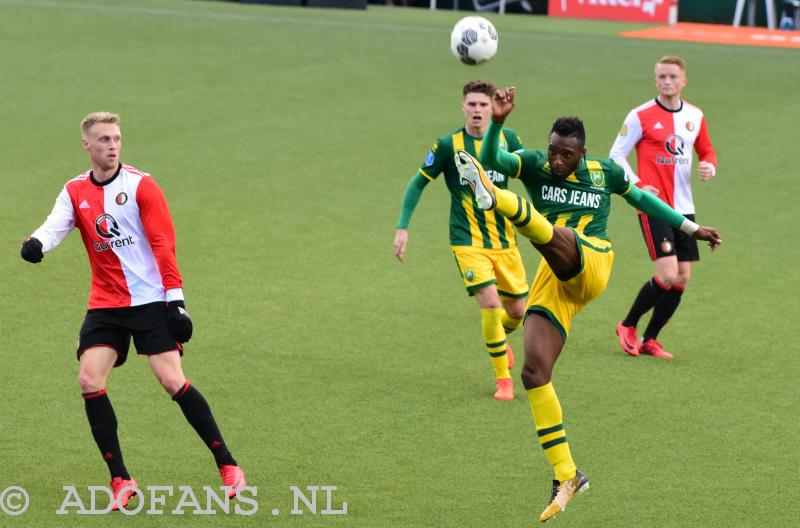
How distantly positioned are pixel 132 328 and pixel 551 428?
271 centimetres

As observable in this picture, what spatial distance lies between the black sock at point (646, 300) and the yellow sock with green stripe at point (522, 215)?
384cm

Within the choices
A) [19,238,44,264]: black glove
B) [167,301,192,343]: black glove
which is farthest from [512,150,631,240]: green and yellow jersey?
[19,238,44,264]: black glove

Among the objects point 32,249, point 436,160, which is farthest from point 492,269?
point 32,249

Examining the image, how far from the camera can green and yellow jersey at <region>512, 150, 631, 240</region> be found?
28.1ft

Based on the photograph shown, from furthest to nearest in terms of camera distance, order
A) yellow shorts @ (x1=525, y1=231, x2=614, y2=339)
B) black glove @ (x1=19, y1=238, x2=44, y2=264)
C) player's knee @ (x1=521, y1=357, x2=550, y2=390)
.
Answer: yellow shorts @ (x1=525, y1=231, x2=614, y2=339) < player's knee @ (x1=521, y1=357, x2=550, y2=390) < black glove @ (x1=19, y1=238, x2=44, y2=264)

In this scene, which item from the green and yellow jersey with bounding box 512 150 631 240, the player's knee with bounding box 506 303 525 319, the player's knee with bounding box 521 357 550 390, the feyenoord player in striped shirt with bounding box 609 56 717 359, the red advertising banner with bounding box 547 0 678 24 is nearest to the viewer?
the player's knee with bounding box 521 357 550 390

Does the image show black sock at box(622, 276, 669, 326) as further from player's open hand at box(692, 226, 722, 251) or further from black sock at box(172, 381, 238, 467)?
black sock at box(172, 381, 238, 467)

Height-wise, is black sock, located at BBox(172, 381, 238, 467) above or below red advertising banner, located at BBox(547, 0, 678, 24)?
below

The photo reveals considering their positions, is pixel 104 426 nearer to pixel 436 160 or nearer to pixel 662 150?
pixel 436 160

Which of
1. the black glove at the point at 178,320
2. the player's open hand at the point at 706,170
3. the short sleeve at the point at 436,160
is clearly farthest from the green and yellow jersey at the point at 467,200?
the black glove at the point at 178,320

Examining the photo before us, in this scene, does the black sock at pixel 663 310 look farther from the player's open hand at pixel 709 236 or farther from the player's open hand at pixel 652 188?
the player's open hand at pixel 709 236

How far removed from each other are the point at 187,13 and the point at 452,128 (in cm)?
927

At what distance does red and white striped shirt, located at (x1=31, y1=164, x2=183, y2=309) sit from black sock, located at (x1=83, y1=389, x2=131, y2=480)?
583 millimetres

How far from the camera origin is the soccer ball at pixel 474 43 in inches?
405
